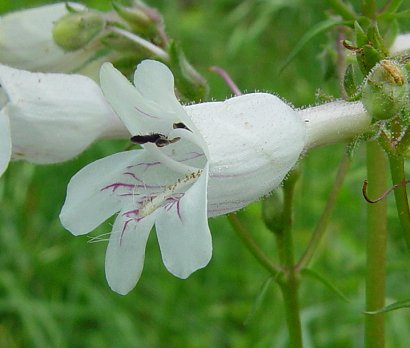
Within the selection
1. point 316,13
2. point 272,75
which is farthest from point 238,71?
point 316,13

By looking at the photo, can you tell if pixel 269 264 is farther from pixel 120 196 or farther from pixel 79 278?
pixel 79 278

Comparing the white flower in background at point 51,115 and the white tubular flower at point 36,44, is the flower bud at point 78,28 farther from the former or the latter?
the white flower in background at point 51,115

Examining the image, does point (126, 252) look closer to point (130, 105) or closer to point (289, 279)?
point (130, 105)

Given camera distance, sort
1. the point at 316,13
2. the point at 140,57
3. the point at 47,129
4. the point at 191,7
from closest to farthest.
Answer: the point at 47,129 < the point at 140,57 < the point at 316,13 < the point at 191,7

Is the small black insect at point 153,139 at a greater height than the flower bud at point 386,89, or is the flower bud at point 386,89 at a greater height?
the flower bud at point 386,89

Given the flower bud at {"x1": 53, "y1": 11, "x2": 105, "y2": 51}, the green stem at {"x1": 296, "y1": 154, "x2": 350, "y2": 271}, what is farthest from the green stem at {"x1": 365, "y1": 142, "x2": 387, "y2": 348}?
the flower bud at {"x1": 53, "y1": 11, "x2": 105, "y2": 51}

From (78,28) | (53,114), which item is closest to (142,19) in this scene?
(78,28)

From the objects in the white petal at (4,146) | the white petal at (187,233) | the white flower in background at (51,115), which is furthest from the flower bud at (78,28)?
the white petal at (187,233)
